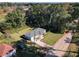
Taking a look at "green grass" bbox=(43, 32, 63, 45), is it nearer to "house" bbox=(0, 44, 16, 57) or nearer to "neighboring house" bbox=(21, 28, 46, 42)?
"neighboring house" bbox=(21, 28, 46, 42)

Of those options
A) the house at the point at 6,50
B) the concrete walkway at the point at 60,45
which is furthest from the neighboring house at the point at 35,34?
the house at the point at 6,50

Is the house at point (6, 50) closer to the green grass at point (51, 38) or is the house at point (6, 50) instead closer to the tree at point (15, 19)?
the tree at point (15, 19)

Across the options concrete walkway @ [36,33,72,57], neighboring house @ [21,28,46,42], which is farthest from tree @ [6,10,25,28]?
concrete walkway @ [36,33,72,57]

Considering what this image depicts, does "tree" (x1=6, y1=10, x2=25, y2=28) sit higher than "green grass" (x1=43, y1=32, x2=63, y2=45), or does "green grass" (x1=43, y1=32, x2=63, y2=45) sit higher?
"tree" (x1=6, y1=10, x2=25, y2=28)

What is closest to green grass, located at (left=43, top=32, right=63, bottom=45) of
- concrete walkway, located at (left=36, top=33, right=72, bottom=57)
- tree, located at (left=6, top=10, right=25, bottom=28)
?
concrete walkway, located at (left=36, top=33, right=72, bottom=57)

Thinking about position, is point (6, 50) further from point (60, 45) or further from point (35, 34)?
point (60, 45)

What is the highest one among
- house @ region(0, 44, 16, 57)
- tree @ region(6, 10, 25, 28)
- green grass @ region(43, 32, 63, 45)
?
tree @ region(6, 10, 25, 28)

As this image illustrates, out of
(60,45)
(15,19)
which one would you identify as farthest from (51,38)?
(15,19)
